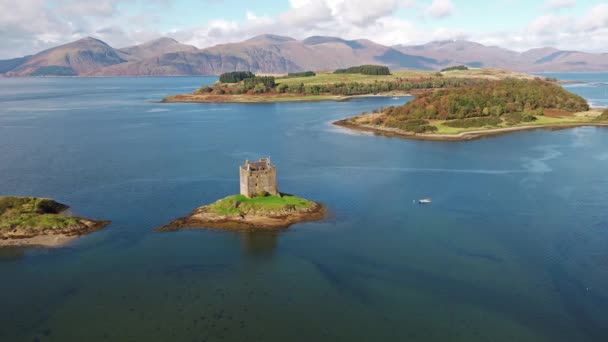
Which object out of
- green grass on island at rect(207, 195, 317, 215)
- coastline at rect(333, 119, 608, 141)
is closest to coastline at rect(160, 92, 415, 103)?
coastline at rect(333, 119, 608, 141)

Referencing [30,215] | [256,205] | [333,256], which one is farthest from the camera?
[256,205]

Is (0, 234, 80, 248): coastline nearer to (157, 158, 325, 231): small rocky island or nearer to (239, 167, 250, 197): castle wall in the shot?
(157, 158, 325, 231): small rocky island

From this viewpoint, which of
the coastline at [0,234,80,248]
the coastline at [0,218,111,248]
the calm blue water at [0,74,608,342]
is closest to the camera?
the calm blue water at [0,74,608,342]

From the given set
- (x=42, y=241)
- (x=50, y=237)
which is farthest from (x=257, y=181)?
(x=42, y=241)

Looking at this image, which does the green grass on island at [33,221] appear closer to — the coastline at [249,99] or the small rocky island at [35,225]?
the small rocky island at [35,225]

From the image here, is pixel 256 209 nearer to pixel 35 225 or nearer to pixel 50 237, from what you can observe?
pixel 50 237

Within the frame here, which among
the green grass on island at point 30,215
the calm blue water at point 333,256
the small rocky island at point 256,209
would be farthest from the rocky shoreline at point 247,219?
the green grass on island at point 30,215
